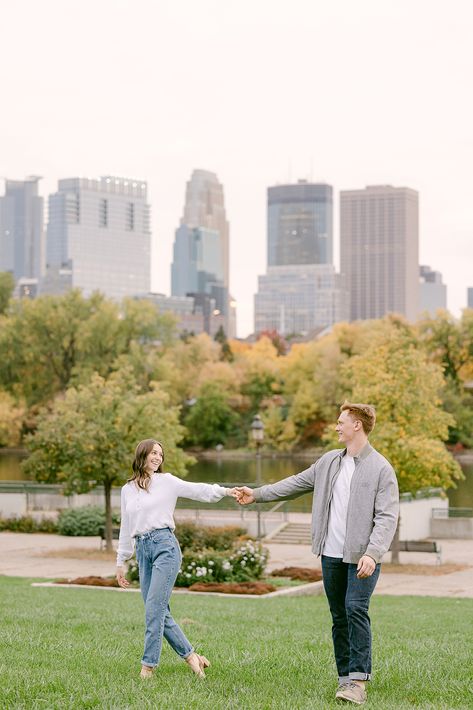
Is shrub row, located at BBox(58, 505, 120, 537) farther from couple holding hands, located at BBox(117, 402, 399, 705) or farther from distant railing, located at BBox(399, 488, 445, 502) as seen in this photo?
couple holding hands, located at BBox(117, 402, 399, 705)

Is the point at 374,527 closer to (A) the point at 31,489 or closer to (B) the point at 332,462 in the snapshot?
(B) the point at 332,462

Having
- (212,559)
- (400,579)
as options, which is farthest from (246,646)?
(400,579)

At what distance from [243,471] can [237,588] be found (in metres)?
56.3

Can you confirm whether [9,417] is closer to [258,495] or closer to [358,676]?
[258,495]

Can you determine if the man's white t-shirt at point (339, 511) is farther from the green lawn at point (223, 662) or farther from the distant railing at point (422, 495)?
the distant railing at point (422, 495)

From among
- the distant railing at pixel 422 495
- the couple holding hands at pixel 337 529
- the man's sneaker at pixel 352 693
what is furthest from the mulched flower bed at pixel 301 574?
the man's sneaker at pixel 352 693

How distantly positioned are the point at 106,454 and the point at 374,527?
1012 inches

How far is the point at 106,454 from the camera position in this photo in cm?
3294

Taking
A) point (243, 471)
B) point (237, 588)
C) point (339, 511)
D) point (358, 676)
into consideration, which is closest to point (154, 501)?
point (339, 511)

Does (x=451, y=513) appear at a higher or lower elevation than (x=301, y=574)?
lower

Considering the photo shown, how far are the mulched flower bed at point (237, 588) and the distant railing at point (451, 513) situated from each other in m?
18.8

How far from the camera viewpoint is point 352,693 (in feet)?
24.7

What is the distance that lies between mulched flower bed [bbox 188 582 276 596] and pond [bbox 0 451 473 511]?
3279 cm

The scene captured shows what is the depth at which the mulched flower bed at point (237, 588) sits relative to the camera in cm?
2095
